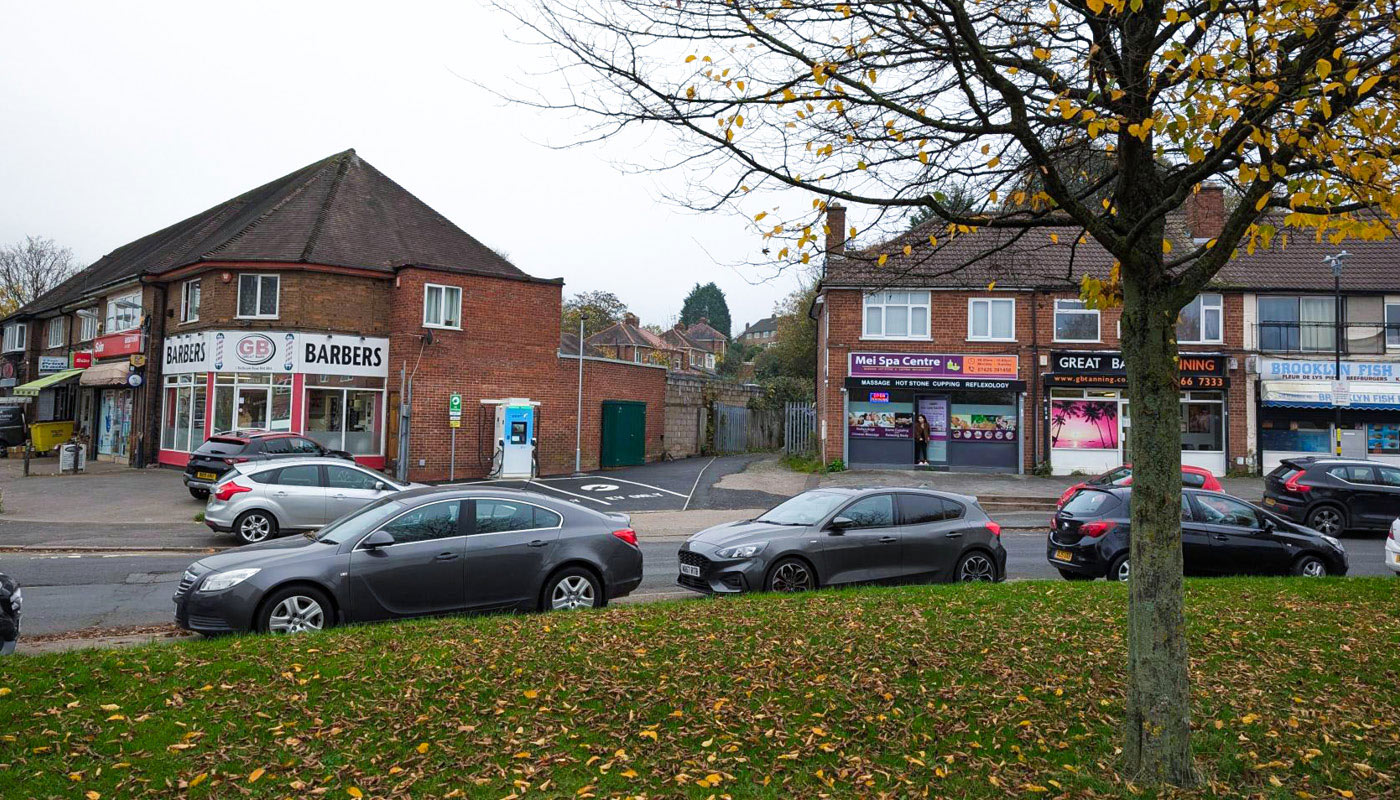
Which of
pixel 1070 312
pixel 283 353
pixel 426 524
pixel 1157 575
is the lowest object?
pixel 426 524

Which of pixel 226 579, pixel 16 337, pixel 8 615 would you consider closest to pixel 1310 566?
pixel 226 579

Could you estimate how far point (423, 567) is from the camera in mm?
8094

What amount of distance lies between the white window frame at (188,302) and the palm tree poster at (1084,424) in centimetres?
2583

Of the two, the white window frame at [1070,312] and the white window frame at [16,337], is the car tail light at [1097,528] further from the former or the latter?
the white window frame at [16,337]

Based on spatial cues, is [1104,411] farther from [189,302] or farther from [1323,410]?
[189,302]

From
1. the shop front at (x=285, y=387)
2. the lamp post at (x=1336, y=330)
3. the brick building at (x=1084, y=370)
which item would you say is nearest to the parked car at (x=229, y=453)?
the shop front at (x=285, y=387)

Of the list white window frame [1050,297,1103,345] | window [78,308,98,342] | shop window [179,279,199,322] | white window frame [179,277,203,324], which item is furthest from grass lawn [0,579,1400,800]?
window [78,308,98,342]

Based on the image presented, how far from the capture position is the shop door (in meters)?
29.3

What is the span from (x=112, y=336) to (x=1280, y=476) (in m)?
34.3

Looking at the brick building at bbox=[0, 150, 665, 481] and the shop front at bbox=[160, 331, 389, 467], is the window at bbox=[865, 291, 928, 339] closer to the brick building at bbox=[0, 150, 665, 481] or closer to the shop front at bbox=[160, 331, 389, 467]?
the brick building at bbox=[0, 150, 665, 481]

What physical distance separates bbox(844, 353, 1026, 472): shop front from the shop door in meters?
7.80

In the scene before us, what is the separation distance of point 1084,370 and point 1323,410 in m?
7.38

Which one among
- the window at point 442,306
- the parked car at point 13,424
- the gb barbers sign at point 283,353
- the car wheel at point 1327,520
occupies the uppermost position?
the window at point 442,306

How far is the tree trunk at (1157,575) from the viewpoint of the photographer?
14.3 ft
